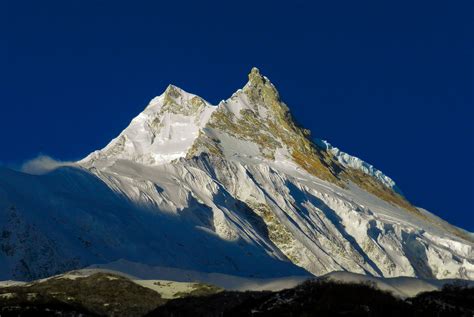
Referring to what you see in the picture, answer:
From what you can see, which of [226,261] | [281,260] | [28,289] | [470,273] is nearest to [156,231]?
[226,261]

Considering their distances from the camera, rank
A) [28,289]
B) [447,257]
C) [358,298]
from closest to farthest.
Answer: [358,298] → [28,289] → [447,257]

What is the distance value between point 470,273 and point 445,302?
136 meters

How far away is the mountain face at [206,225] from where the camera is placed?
355 ft

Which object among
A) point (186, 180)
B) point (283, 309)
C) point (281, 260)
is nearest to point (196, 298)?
point (283, 309)

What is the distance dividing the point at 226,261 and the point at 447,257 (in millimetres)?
67432

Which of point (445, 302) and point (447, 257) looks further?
point (447, 257)

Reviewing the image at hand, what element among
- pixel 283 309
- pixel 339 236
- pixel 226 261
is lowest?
pixel 283 309

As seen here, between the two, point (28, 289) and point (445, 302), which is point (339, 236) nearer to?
point (28, 289)

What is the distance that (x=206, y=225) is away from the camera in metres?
146

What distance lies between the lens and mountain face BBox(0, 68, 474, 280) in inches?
4254

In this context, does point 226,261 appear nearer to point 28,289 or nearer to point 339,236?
point 339,236

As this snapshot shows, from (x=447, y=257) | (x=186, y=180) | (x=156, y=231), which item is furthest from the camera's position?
(x=447, y=257)

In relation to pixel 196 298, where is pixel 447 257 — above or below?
above

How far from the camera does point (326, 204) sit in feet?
605
